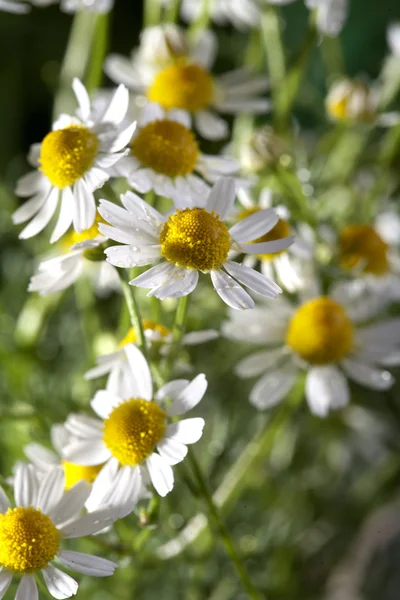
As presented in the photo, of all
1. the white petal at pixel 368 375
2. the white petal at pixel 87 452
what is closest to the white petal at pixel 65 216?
the white petal at pixel 87 452

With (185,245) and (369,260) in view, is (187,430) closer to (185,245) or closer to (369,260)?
(185,245)

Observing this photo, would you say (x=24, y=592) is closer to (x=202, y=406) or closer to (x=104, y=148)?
(x=104, y=148)

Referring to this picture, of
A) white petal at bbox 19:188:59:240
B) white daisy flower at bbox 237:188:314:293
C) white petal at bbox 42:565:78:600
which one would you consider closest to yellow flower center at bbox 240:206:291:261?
white daisy flower at bbox 237:188:314:293

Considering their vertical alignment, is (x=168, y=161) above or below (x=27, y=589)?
above

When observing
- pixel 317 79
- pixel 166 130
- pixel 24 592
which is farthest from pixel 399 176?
pixel 24 592

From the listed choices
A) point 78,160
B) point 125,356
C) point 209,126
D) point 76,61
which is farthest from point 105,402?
point 76,61

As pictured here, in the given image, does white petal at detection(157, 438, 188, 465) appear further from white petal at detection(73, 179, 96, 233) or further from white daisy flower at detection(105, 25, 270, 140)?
white daisy flower at detection(105, 25, 270, 140)

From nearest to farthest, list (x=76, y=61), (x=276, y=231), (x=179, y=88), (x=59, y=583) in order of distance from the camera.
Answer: (x=59, y=583), (x=276, y=231), (x=179, y=88), (x=76, y=61)
